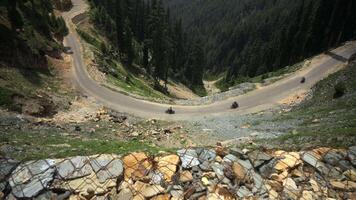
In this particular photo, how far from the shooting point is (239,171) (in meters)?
18.8

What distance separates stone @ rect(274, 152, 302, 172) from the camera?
1920 cm

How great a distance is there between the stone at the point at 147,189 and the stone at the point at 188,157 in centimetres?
221

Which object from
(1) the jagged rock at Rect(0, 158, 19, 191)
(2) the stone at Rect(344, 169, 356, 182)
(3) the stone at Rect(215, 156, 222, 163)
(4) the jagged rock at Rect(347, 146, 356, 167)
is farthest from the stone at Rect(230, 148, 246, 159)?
(1) the jagged rock at Rect(0, 158, 19, 191)

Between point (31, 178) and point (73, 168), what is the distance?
2.24 metres

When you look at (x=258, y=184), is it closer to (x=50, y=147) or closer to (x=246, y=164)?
(x=246, y=164)

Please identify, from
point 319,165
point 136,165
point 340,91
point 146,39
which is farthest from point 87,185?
point 146,39

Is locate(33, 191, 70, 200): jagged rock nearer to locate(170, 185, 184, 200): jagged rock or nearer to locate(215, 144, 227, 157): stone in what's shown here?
locate(170, 185, 184, 200): jagged rock

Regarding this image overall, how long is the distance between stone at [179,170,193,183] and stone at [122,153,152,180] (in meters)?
1.94

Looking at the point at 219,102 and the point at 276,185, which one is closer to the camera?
the point at 276,185

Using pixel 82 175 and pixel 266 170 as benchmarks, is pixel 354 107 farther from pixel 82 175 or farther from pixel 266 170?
pixel 82 175

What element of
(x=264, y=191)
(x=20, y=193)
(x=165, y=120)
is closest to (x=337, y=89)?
(x=165, y=120)

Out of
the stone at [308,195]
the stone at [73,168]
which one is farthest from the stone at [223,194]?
the stone at [73,168]

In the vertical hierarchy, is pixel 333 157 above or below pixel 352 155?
below

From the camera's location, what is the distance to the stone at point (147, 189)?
1720 cm
